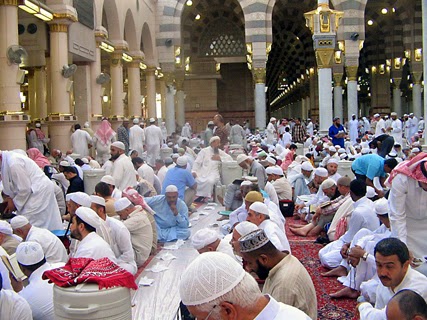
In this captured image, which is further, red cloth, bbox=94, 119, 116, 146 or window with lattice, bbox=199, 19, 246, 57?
window with lattice, bbox=199, 19, 246, 57

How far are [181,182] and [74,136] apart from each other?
433 centimetres

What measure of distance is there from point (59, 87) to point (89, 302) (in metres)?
9.44

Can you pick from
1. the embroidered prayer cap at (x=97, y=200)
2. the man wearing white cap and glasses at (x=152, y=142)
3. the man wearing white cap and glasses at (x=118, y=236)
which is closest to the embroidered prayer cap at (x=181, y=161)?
the man wearing white cap and glasses at (x=118, y=236)

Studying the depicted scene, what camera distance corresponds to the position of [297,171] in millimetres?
9258

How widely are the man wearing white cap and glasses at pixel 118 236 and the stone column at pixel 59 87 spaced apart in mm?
7339

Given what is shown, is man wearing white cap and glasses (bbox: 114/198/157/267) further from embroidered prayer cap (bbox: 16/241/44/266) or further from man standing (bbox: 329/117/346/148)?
man standing (bbox: 329/117/346/148)

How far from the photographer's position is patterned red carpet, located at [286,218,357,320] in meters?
4.24

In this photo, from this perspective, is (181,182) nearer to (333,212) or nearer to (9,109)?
(333,212)

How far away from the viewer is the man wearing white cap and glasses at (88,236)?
3.82m

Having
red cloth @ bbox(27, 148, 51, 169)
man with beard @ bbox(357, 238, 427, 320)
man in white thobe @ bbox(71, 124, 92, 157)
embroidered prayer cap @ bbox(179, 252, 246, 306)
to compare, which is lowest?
man with beard @ bbox(357, 238, 427, 320)

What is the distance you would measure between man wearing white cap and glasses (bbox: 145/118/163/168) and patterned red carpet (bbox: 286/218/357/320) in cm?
708

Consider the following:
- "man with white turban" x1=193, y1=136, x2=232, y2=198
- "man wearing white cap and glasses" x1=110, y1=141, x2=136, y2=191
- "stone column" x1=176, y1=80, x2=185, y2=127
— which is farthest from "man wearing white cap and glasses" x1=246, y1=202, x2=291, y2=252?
"stone column" x1=176, y1=80, x2=185, y2=127

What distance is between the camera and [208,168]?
9.61m

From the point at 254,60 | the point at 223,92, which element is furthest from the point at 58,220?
the point at 223,92
